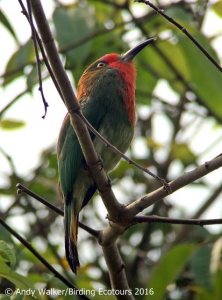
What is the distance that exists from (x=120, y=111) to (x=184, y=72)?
1.30m

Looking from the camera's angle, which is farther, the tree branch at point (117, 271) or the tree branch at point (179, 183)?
the tree branch at point (117, 271)

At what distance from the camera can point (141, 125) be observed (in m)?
5.75

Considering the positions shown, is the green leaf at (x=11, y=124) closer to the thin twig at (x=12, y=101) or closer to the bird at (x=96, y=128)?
the thin twig at (x=12, y=101)

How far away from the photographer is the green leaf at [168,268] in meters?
3.50

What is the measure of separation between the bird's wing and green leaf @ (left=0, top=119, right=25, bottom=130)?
1329mm

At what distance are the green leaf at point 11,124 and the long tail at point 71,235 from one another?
5.76 ft

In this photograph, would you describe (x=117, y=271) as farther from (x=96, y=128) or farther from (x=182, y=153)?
(x=182, y=153)

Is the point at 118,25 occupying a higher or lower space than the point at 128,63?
higher

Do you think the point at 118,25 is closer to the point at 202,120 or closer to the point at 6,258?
the point at 202,120

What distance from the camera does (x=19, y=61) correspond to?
14.8 ft

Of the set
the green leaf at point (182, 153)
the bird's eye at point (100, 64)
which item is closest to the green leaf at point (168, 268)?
the bird's eye at point (100, 64)

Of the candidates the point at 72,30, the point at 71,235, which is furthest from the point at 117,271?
the point at 72,30

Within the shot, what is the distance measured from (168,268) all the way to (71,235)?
0.54 m

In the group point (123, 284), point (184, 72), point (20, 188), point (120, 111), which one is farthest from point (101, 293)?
point (184, 72)
